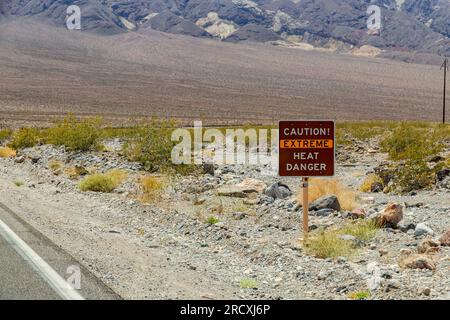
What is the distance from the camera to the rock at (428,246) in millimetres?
8271

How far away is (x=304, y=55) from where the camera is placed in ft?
568

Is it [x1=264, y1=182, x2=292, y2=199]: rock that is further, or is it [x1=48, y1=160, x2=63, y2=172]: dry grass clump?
[x1=48, y1=160, x2=63, y2=172]: dry grass clump

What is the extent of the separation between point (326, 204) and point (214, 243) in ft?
10.8

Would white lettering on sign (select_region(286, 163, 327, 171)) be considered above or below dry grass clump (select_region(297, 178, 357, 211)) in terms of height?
above

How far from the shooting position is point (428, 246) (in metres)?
8.42

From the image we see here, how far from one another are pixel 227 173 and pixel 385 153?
10.5 m

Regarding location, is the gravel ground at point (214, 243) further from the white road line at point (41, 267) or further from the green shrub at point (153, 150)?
the green shrub at point (153, 150)

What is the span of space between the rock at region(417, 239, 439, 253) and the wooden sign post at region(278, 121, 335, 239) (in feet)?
5.89

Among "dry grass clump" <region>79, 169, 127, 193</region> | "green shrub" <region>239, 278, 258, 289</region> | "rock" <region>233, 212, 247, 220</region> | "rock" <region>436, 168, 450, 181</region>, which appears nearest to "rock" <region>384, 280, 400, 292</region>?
"green shrub" <region>239, 278, 258, 289</region>

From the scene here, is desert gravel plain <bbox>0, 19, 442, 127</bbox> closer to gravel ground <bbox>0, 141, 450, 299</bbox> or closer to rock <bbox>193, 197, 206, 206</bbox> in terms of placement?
gravel ground <bbox>0, 141, 450, 299</bbox>

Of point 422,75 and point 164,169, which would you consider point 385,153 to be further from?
point 422,75

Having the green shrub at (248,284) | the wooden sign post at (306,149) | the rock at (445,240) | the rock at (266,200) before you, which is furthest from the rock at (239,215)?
the green shrub at (248,284)

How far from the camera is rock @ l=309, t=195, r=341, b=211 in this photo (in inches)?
473

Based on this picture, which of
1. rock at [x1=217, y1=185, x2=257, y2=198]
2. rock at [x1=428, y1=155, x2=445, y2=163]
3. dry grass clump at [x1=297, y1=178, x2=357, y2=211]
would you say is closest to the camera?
dry grass clump at [x1=297, y1=178, x2=357, y2=211]
